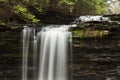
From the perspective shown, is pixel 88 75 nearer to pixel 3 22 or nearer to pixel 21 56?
pixel 21 56

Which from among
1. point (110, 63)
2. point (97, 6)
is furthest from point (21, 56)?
point (97, 6)

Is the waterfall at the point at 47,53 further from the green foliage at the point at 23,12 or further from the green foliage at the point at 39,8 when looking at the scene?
the green foliage at the point at 39,8

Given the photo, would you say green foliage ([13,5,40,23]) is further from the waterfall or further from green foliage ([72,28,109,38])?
green foliage ([72,28,109,38])

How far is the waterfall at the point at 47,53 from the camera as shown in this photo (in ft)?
36.0

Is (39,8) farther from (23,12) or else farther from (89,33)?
(89,33)

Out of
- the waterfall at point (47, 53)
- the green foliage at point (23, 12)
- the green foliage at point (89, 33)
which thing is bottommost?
the waterfall at point (47, 53)

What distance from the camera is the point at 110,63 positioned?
10.8 meters

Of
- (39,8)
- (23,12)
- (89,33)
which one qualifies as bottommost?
(89,33)

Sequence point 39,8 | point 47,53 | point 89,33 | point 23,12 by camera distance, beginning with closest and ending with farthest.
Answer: point 89,33
point 47,53
point 23,12
point 39,8

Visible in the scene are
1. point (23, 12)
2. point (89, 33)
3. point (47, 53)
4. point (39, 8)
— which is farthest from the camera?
point (39, 8)

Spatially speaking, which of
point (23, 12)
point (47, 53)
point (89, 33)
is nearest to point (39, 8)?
point (23, 12)

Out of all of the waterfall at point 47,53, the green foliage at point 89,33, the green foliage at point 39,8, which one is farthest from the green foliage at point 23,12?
the green foliage at point 89,33

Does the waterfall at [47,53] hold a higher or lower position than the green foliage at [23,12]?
lower

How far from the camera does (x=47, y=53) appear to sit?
36.1 feet
